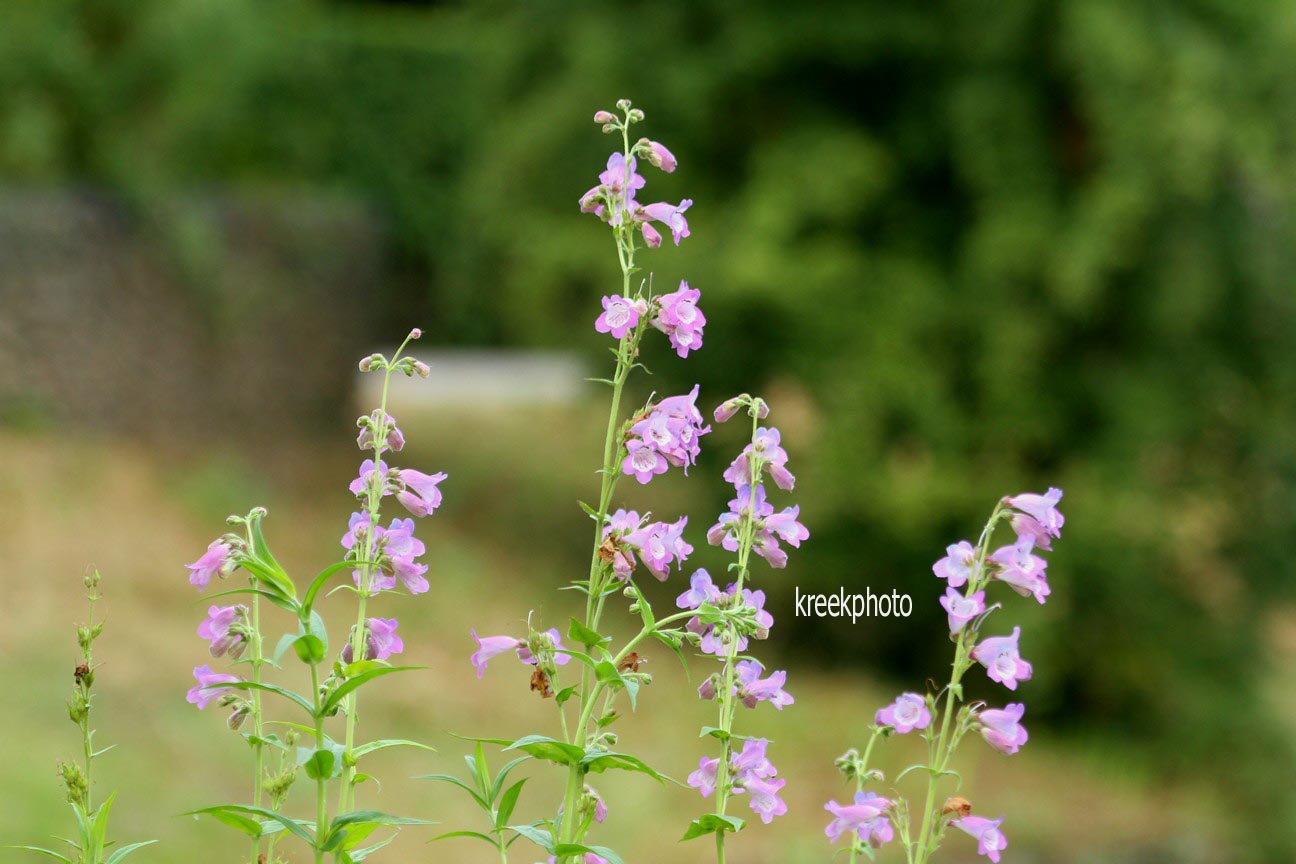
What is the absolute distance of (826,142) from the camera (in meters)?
7.93

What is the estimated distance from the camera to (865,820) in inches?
63.7

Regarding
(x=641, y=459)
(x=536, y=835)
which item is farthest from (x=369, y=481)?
(x=536, y=835)

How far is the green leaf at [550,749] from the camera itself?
1.51 meters

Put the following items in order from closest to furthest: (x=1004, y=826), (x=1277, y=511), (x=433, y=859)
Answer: (x=433, y=859)
(x=1004, y=826)
(x=1277, y=511)

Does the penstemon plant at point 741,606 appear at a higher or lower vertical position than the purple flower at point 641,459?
lower

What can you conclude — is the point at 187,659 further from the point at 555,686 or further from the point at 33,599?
the point at 555,686

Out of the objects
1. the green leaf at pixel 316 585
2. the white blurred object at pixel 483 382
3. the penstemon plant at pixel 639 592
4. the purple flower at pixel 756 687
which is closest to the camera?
the green leaf at pixel 316 585

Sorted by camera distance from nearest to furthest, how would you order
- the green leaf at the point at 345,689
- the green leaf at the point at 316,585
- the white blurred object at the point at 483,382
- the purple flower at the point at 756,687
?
the green leaf at the point at 316,585 → the green leaf at the point at 345,689 → the purple flower at the point at 756,687 → the white blurred object at the point at 483,382

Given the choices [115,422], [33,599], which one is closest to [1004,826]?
[33,599]

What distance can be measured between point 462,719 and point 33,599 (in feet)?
6.78

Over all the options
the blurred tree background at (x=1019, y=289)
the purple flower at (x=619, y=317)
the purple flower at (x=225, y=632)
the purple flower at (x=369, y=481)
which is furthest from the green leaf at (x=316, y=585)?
the blurred tree background at (x=1019, y=289)

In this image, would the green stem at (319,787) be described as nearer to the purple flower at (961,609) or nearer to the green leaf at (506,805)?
the green leaf at (506,805)

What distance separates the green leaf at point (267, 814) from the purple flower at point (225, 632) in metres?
0.18

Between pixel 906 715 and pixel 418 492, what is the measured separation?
1.85 ft
